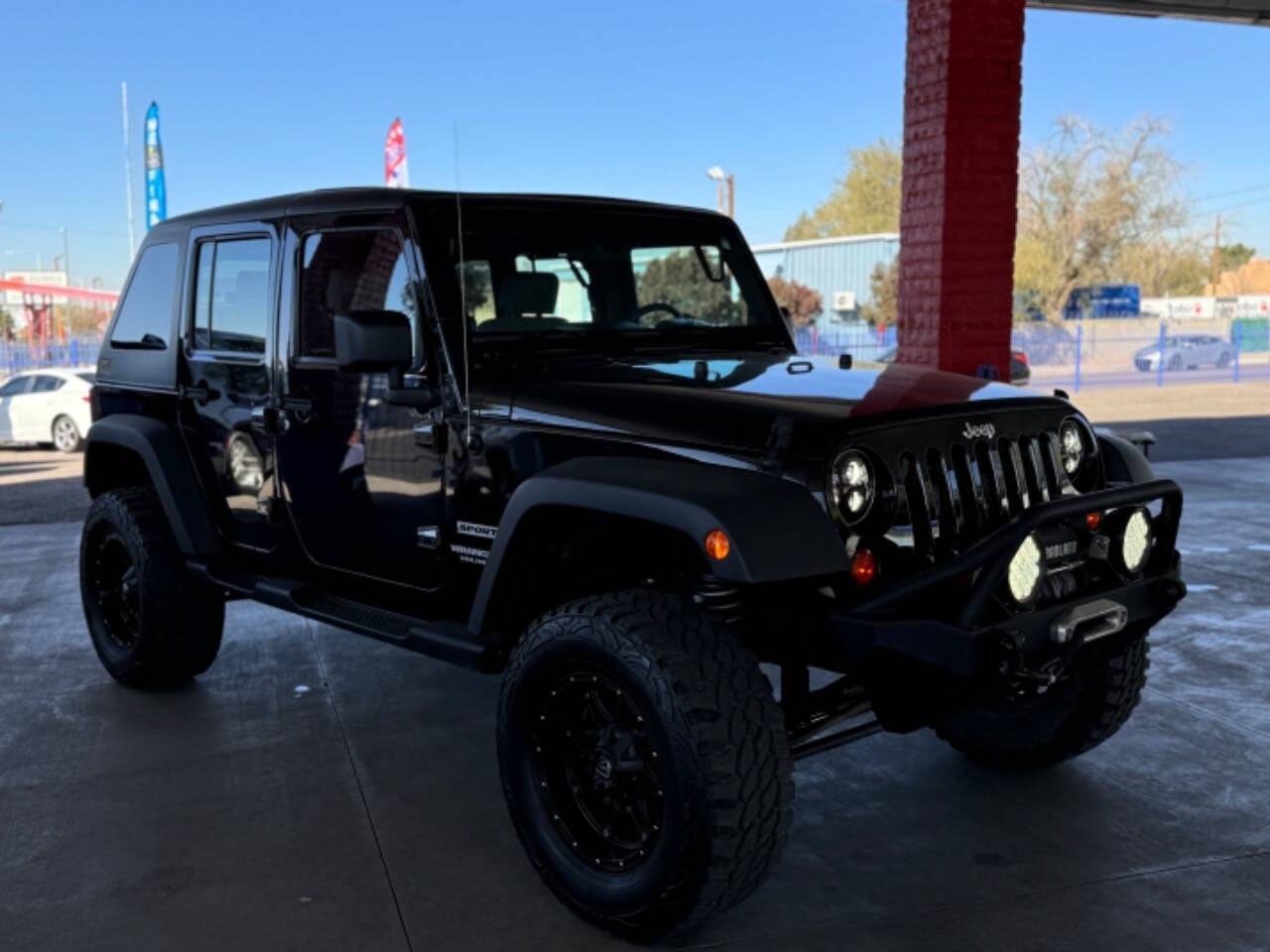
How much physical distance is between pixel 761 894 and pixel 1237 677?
2.75 meters

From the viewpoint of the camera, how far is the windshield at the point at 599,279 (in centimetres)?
380

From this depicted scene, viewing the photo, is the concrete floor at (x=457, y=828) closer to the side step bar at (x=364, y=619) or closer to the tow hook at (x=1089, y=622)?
the side step bar at (x=364, y=619)

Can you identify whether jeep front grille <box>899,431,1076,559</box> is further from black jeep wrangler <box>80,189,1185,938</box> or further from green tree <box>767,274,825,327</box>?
green tree <box>767,274,825,327</box>

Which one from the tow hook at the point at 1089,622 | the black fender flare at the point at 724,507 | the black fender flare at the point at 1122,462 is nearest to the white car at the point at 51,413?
the black fender flare at the point at 724,507

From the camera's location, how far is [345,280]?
4.02m

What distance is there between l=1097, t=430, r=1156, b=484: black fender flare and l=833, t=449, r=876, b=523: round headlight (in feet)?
3.08

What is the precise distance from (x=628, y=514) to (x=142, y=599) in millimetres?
2693

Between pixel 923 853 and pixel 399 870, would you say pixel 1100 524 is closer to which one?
pixel 923 853

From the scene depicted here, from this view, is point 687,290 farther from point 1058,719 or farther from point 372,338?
point 1058,719

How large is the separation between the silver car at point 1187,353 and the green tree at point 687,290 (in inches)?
1201

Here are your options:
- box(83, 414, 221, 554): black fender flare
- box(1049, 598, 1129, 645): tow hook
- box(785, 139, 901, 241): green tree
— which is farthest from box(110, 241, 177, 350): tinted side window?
box(785, 139, 901, 241): green tree

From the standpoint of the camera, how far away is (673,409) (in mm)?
3199

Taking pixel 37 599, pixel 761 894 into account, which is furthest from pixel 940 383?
pixel 37 599

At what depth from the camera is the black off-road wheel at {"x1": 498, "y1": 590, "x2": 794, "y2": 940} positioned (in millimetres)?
2789
